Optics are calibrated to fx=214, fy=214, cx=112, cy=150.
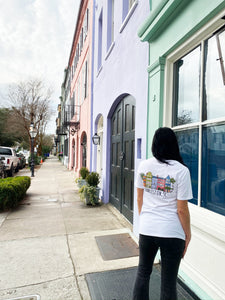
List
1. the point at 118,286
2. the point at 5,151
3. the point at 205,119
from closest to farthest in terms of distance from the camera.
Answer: the point at 205,119
the point at 118,286
the point at 5,151

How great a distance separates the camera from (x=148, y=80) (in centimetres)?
361

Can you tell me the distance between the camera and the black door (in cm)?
471

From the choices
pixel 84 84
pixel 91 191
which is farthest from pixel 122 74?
pixel 84 84

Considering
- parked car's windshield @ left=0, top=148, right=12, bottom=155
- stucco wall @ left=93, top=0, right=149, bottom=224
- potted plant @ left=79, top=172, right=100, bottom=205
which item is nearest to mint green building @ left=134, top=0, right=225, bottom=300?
stucco wall @ left=93, top=0, right=149, bottom=224

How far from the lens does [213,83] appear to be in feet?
7.84

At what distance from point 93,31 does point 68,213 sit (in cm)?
726

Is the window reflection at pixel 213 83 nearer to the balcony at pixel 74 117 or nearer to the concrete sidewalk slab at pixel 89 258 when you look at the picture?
the concrete sidewalk slab at pixel 89 258

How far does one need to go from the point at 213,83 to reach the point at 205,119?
0.40 metres

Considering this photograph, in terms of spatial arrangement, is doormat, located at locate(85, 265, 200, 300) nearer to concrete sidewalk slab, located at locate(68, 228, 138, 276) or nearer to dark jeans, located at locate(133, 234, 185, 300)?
concrete sidewalk slab, located at locate(68, 228, 138, 276)

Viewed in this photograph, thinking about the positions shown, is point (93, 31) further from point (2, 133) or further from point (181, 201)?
point (2, 133)

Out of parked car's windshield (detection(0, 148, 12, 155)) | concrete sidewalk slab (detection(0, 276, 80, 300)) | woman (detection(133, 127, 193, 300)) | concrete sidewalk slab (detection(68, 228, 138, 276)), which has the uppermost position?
parked car's windshield (detection(0, 148, 12, 155))

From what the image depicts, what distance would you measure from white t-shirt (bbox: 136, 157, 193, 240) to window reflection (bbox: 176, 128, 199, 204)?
1.00m

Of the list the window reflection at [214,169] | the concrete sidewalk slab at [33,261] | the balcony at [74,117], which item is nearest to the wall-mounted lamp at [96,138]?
the concrete sidewalk slab at [33,261]

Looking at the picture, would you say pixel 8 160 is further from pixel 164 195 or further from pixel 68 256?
pixel 164 195
